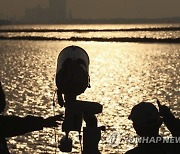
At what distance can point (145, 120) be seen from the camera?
236 inches

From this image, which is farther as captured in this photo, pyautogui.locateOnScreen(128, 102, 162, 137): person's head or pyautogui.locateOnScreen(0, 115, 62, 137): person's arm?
pyautogui.locateOnScreen(0, 115, 62, 137): person's arm

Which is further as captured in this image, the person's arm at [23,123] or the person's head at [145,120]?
the person's arm at [23,123]

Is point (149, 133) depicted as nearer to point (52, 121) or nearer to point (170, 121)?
point (170, 121)

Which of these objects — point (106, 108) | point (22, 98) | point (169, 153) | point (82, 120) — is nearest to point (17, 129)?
point (82, 120)

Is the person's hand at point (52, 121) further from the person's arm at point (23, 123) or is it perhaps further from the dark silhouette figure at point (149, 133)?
the dark silhouette figure at point (149, 133)

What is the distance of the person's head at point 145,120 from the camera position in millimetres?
6008

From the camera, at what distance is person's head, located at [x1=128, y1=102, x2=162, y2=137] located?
6008 millimetres

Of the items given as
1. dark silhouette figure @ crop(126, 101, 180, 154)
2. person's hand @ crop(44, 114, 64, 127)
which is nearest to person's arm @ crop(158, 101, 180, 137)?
dark silhouette figure @ crop(126, 101, 180, 154)

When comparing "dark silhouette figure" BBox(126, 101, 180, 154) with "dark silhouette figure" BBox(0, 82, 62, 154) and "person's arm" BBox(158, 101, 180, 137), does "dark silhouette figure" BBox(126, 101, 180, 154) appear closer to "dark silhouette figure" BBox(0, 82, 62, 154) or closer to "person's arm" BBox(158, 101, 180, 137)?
"person's arm" BBox(158, 101, 180, 137)

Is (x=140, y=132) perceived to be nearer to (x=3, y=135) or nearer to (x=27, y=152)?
(x=3, y=135)

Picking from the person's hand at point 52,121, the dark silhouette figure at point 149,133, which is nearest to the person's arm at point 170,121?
the dark silhouette figure at point 149,133

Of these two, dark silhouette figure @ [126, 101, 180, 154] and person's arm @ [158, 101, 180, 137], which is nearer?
dark silhouette figure @ [126, 101, 180, 154]

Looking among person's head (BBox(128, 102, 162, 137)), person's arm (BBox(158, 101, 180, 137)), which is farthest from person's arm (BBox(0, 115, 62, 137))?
person's arm (BBox(158, 101, 180, 137))

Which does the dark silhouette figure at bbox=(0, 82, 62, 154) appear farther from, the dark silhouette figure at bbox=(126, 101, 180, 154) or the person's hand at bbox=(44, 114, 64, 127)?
the dark silhouette figure at bbox=(126, 101, 180, 154)
